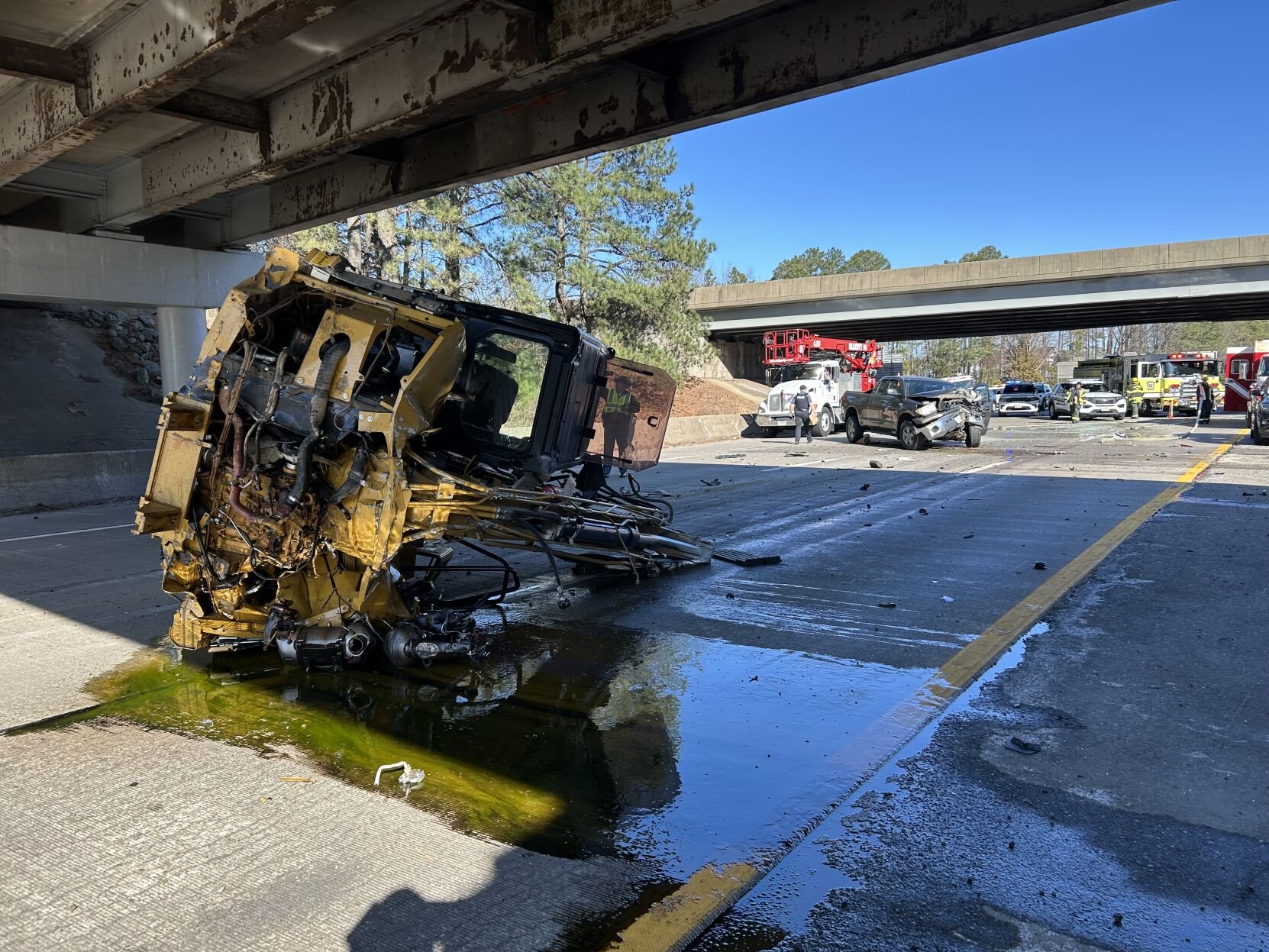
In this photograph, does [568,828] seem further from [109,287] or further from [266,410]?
[109,287]

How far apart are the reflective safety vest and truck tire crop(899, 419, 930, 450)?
54.3 feet

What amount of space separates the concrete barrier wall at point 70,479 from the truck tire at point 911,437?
17500 millimetres

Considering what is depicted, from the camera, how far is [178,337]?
16281 millimetres

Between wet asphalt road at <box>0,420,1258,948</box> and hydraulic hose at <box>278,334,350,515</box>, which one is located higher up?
hydraulic hose at <box>278,334,350,515</box>

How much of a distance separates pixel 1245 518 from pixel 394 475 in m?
10.5

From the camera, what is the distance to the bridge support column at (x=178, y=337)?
53.1ft

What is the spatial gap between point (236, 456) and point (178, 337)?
12.9 m

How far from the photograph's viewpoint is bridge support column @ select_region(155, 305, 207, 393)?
16.2 metres

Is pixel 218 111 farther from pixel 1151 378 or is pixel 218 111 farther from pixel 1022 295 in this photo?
pixel 1151 378

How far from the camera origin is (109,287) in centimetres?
1495

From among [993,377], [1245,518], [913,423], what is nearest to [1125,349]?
[993,377]

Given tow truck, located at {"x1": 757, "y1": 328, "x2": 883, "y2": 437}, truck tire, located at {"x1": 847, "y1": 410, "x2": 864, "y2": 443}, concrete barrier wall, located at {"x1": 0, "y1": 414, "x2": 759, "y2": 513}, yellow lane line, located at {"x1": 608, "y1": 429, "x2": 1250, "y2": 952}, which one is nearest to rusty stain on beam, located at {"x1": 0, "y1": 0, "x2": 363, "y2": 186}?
concrete barrier wall, located at {"x1": 0, "y1": 414, "x2": 759, "y2": 513}

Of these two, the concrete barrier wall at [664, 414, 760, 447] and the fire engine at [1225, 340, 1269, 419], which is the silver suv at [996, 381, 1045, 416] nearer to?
the fire engine at [1225, 340, 1269, 419]

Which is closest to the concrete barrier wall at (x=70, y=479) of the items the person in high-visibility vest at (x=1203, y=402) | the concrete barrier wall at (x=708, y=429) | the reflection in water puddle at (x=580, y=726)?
the reflection in water puddle at (x=580, y=726)
